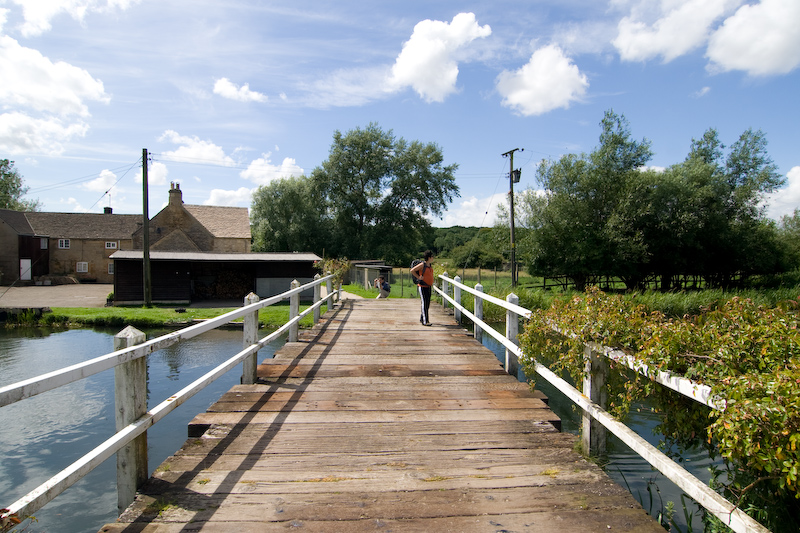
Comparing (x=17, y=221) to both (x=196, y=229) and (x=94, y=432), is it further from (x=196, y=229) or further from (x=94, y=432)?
(x=94, y=432)

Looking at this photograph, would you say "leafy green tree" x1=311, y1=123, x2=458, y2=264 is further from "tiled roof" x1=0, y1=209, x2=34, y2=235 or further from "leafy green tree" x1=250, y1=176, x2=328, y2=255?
"tiled roof" x1=0, y1=209, x2=34, y2=235

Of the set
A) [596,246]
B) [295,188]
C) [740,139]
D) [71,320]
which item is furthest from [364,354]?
[295,188]

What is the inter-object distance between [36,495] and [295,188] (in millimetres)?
50504

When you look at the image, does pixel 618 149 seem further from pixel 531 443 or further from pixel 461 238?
pixel 461 238

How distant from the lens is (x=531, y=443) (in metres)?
3.65

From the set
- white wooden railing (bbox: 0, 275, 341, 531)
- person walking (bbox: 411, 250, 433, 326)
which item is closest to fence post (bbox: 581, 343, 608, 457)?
white wooden railing (bbox: 0, 275, 341, 531)

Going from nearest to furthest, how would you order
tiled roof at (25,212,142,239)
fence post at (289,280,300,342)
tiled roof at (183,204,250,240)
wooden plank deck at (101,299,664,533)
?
wooden plank deck at (101,299,664,533), fence post at (289,280,300,342), tiled roof at (183,204,250,240), tiled roof at (25,212,142,239)

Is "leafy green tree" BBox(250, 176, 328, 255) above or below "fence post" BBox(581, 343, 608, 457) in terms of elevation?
above

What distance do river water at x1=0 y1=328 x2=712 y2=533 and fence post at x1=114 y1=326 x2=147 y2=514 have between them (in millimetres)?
3416

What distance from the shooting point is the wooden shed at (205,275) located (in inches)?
1085

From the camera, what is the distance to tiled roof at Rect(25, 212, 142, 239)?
141 ft

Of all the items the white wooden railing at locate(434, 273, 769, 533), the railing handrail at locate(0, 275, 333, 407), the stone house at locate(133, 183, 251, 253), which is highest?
the stone house at locate(133, 183, 251, 253)

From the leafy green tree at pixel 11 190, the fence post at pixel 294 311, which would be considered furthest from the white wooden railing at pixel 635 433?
the leafy green tree at pixel 11 190

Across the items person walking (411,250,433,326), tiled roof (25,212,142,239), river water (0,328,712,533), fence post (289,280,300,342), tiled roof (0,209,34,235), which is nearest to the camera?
river water (0,328,712,533)
